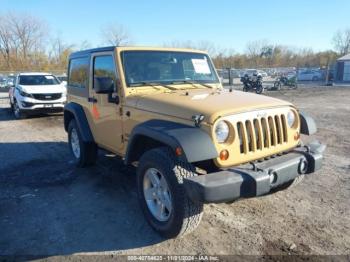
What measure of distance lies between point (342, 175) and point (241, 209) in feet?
7.32

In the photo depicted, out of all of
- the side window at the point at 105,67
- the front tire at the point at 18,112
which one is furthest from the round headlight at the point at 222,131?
the front tire at the point at 18,112

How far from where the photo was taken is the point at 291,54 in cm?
6894

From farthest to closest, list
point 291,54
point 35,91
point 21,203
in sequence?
point 291,54, point 35,91, point 21,203

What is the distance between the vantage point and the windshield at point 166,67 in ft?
14.3

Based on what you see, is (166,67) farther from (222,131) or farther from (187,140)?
(187,140)

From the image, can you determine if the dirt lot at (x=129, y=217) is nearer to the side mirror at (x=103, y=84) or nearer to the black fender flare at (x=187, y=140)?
the black fender flare at (x=187, y=140)

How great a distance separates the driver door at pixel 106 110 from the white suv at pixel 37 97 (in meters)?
7.63

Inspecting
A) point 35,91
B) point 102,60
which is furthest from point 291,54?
point 102,60

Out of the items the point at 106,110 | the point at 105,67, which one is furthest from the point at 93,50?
the point at 106,110

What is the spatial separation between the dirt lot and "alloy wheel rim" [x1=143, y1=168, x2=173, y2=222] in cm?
25

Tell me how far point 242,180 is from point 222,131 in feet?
1.75

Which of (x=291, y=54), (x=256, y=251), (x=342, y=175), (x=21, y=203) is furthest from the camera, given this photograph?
(x=291, y=54)

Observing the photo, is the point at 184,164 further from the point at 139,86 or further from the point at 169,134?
the point at 139,86

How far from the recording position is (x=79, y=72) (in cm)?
585
